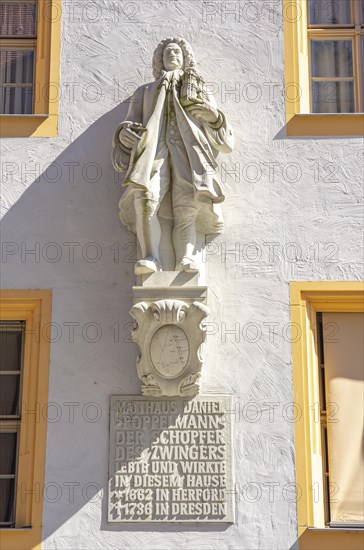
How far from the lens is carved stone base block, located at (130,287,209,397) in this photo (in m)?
9.22

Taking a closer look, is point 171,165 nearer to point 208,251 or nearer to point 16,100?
point 208,251

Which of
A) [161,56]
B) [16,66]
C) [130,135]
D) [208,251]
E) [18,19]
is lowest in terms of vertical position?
[208,251]

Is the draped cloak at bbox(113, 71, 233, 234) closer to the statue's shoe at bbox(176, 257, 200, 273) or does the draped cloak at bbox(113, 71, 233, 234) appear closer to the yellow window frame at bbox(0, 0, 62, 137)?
the statue's shoe at bbox(176, 257, 200, 273)

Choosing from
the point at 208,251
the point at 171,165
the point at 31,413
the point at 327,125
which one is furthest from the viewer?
the point at 327,125

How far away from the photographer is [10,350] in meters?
9.79

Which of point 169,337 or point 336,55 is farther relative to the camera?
point 336,55

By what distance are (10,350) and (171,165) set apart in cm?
172

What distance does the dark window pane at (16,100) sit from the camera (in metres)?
10.6

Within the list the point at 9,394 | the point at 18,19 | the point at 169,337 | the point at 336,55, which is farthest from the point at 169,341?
the point at 18,19

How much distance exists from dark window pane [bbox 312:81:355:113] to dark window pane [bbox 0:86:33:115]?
217 cm

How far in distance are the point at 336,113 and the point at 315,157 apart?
0.41m

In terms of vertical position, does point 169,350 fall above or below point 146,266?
below

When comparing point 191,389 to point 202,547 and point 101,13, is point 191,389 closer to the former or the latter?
point 202,547

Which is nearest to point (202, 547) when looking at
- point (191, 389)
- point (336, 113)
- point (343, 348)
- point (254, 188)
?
point (191, 389)
